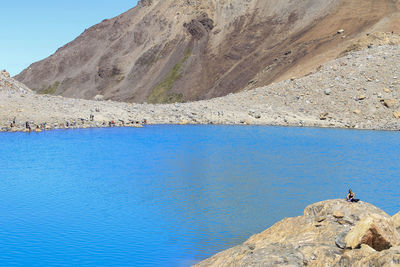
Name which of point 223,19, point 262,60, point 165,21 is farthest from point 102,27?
point 262,60

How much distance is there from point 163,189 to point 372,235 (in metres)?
17.0

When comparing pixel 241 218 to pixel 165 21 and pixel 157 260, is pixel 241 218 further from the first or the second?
pixel 165 21

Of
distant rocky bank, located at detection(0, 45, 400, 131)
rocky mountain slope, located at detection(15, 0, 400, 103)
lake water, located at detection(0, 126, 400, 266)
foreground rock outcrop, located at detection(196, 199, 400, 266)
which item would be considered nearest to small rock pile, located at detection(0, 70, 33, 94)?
distant rocky bank, located at detection(0, 45, 400, 131)

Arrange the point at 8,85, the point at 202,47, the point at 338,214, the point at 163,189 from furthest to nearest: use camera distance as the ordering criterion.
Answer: the point at 202,47
the point at 8,85
the point at 163,189
the point at 338,214

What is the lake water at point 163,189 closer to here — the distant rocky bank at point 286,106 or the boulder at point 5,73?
the distant rocky bank at point 286,106

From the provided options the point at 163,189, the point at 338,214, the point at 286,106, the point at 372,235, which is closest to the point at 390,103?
the point at 286,106

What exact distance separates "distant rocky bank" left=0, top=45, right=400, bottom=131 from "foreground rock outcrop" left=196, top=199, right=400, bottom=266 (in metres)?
44.7

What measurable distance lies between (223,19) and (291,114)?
64418 mm

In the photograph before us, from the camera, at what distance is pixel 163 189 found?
83.8 feet

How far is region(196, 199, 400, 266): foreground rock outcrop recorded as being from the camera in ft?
29.5

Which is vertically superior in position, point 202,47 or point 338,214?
point 202,47

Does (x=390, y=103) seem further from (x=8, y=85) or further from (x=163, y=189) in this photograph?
(x=8, y=85)

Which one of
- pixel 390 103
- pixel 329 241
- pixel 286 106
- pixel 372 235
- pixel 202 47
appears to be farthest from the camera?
pixel 202 47

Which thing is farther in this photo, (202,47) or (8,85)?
(202,47)
